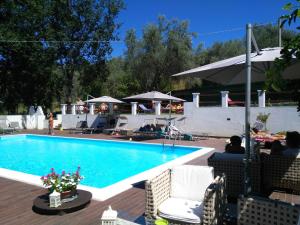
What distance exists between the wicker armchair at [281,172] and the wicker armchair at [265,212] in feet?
6.86

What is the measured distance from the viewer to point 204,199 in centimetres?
297

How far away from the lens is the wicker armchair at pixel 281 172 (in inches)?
183

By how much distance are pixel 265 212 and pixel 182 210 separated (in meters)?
0.91

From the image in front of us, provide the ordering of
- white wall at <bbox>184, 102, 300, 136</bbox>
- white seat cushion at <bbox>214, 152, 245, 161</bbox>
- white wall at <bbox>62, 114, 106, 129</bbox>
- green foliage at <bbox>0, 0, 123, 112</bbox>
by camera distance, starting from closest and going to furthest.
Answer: white seat cushion at <bbox>214, 152, 245, 161</bbox>
white wall at <bbox>184, 102, 300, 136</bbox>
white wall at <bbox>62, 114, 106, 129</bbox>
green foliage at <bbox>0, 0, 123, 112</bbox>

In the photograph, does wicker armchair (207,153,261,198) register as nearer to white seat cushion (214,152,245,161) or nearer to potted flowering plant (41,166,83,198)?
white seat cushion (214,152,245,161)

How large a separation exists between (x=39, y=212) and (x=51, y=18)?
23229 mm

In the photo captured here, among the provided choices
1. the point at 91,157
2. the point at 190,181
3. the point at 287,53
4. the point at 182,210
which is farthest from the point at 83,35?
the point at 287,53

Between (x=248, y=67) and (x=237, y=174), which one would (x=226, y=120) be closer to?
(x=237, y=174)

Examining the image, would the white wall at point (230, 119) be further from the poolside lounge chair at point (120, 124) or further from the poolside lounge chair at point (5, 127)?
the poolside lounge chair at point (5, 127)

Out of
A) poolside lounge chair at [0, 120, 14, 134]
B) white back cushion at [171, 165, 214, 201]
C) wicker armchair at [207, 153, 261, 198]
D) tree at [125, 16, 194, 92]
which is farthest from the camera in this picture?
tree at [125, 16, 194, 92]

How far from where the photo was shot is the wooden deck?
4047 mm

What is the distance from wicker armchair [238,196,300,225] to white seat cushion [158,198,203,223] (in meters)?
0.48

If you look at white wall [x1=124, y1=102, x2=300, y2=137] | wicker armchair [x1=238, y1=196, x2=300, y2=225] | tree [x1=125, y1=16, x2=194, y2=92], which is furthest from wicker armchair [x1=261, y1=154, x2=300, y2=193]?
tree [x1=125, y1=16, x2=194, y2=92]

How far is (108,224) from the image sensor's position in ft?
9.98
